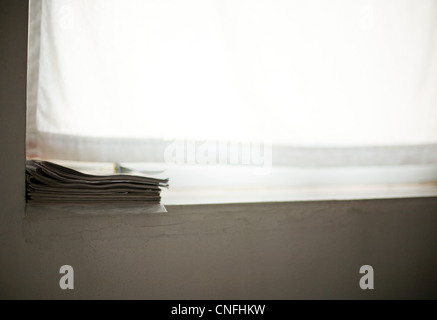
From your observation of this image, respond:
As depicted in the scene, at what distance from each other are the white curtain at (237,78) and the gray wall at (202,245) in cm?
14

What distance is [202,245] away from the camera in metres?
0.99

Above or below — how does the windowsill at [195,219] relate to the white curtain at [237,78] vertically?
below

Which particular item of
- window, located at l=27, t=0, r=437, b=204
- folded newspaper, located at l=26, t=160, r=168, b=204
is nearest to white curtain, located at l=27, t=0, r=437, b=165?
window, located at l=27, t=0, r=437, b=204

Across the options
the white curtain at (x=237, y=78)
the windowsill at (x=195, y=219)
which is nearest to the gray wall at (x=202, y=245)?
the windowsill at (x=195, y=219)

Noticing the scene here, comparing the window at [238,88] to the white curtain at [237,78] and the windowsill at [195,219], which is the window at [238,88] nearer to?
the white curtain at [237,78]

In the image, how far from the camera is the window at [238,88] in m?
1.00

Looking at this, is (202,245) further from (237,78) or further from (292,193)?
(237,78)

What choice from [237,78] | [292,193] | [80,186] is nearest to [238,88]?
[237,78]

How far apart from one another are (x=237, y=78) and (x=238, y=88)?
3cm

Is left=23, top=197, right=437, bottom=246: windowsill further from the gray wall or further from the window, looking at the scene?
the window

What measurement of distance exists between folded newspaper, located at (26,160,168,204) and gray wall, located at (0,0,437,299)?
0.04 meters

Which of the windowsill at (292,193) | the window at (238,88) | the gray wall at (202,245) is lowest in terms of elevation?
the gray wall at (202,245)

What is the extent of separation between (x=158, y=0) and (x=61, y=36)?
0.99 ft

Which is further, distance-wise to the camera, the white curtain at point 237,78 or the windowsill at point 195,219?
the white curtain at point 237,78
